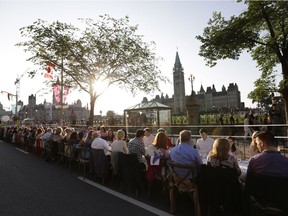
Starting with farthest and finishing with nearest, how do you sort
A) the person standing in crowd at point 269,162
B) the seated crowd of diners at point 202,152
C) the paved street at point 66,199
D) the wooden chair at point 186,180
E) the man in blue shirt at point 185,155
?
1. the paved street at point 66,199
2. the man in blue shirt at point 185,155
3. the wooden chair at point 186,180
4. the seated crowd of diners at point 202,152
5. the person standing in crowd at point 269,162

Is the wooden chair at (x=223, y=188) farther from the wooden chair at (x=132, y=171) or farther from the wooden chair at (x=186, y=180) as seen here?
the wooden chair at (x=132, y=171)

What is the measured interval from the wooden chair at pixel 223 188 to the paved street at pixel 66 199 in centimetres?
117

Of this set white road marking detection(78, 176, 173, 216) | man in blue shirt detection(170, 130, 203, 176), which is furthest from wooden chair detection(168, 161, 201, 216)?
white road marking detection(78, 176, 173, 216)

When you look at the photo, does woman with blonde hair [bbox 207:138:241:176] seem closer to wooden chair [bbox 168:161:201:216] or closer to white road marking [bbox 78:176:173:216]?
wooden chair [bbox 168:161:201:216]

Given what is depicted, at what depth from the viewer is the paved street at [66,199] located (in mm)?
6281

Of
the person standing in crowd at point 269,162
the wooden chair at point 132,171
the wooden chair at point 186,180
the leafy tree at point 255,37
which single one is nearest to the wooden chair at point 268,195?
the person standing in crowd at point 269,162

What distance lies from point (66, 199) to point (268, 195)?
4.90 metres

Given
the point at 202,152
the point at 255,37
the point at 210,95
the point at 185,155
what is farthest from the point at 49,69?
the point at 210,95

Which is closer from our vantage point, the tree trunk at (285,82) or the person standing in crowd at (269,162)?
the person standing in crowd at (269,162)

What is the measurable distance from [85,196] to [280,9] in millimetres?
13178

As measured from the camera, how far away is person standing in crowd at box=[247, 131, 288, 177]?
14.4 ft

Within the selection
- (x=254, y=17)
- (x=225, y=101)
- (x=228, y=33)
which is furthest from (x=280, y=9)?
(x=225, y=101)

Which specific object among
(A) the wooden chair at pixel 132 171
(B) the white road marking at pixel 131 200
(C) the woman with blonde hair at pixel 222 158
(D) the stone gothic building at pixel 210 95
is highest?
(D) the stone gothic building at pixel 210 95

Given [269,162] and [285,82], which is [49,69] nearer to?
[285,82]
